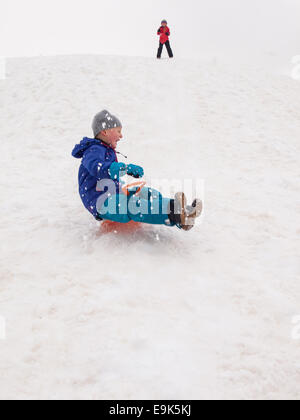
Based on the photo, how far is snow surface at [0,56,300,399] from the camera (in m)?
1.88

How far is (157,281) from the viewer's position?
2785 mm

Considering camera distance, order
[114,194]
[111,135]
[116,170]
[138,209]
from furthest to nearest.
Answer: [111,135], [114,194], [138,209], [116,170]

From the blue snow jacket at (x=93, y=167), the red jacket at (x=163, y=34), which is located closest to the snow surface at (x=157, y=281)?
the blue snow jacket at (x=93, y=167)

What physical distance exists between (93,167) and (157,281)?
1277 millimetres

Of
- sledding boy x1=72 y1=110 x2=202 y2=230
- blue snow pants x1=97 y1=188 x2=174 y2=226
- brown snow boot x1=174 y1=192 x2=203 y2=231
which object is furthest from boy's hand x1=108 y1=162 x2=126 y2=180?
brown snow boot x1=174 y1=192 x2=203 y2=231

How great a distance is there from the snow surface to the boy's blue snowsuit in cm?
32

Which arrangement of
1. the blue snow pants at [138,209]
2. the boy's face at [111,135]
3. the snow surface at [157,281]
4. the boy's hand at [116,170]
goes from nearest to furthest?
the snow surface at [157,281], the boy's hand at [116,170], the blue snow pants at [138,209], the boy's face at [111,135]

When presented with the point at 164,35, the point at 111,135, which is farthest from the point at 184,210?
the point at 164,35

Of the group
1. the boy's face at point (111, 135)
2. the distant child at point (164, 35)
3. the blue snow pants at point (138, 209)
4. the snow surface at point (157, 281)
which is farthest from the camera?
the distant child at point (164, 35)

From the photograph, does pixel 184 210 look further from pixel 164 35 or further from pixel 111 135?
pixel 164 35

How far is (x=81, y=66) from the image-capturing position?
1116 centimetres

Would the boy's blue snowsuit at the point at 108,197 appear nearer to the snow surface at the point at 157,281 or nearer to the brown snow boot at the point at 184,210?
the brown snow boot at the point at 184,210

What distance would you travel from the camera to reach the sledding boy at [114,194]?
3145 mm

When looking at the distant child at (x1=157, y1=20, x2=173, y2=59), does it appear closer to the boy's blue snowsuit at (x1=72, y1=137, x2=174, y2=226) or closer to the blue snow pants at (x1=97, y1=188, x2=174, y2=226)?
the boy's blue snowsuit at (x1=72, y1=137, x2=174, y2=226)
